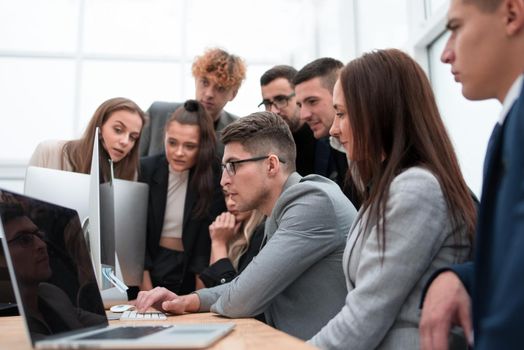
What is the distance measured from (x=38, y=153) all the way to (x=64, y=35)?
2.97 metres

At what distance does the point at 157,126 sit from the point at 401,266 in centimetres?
223

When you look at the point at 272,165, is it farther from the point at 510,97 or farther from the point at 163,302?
Answer: the point at 510,97

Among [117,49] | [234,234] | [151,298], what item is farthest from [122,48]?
[151,298]

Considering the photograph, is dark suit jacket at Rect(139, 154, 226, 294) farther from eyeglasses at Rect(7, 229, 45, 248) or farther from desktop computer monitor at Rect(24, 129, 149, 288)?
eyeglasses at Rect(7, 229, 45, 248)

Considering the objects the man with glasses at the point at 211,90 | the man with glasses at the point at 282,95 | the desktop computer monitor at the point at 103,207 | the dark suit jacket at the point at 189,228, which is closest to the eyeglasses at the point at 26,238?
the desktop computer monitor at the point at 103,207

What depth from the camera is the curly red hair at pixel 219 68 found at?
304 centimetres

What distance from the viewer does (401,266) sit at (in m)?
1.14

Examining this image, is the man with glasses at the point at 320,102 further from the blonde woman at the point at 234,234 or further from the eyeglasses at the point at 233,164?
the eyeglasses at the point at 233,164

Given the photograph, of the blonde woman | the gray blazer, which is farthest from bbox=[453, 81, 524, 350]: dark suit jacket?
the blonde woman

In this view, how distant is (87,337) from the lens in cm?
83

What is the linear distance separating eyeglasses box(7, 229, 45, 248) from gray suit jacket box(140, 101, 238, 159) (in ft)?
6.86

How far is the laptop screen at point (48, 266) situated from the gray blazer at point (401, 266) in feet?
1.64

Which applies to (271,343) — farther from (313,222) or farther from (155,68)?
(155,68)

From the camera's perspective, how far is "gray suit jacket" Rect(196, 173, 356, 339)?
151 centimetres
